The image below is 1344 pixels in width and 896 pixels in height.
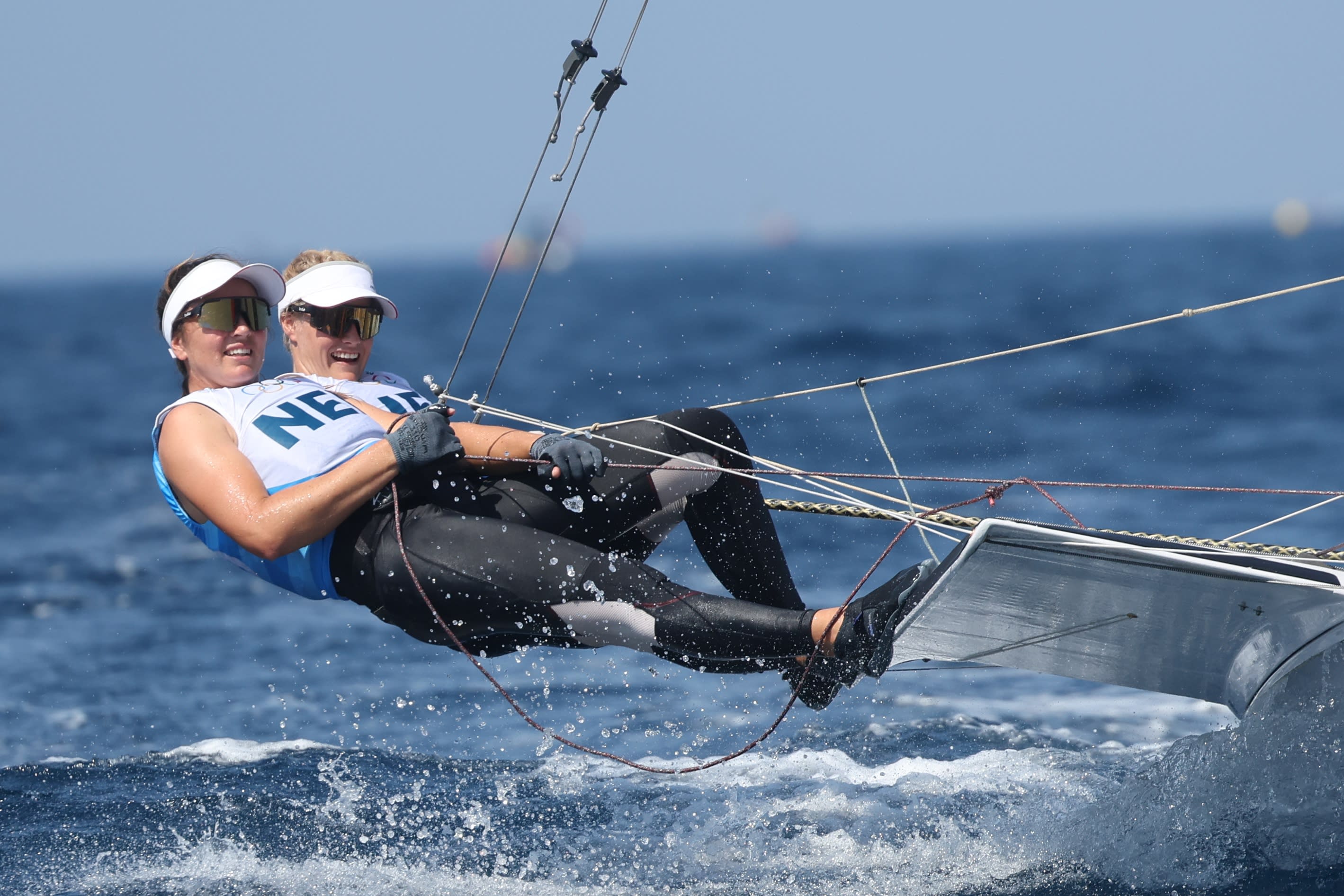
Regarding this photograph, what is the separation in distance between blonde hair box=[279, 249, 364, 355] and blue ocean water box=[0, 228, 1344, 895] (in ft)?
4.23

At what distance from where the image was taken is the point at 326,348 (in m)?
3.65

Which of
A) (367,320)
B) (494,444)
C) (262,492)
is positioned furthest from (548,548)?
(367,320)

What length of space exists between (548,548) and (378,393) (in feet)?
2.39

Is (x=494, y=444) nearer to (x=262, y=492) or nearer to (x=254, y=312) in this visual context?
(x=262, y=492)

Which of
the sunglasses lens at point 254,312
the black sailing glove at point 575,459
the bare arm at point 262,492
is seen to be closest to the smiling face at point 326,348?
the sunglasses lens at point 254,312

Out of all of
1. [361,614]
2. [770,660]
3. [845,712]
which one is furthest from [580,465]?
[361,614]

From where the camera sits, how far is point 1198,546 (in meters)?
2.89

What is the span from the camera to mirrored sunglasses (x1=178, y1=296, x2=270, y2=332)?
11.3 feet

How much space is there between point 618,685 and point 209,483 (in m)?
2.43

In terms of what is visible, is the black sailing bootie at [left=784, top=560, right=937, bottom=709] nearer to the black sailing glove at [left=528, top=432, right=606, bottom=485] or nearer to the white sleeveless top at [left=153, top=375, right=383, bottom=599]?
the black sailing glove at [left=528, top=432, right=606, bottom=485]

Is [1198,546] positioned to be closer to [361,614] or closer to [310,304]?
[310,304]

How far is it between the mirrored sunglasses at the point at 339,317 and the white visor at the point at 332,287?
20 millimetres

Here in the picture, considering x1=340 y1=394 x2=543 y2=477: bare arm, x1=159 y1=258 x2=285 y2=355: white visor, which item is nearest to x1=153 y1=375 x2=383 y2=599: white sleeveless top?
x1=340 y1=394 x2=543 y2=477: bare arm

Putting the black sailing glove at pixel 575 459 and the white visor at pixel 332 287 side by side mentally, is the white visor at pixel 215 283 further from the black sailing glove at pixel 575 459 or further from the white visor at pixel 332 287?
the black sailing glove at pixel 575 459
